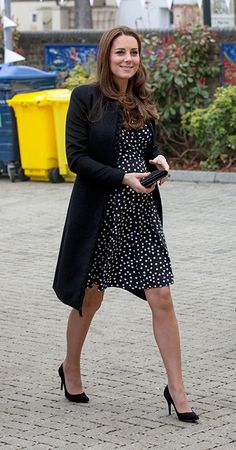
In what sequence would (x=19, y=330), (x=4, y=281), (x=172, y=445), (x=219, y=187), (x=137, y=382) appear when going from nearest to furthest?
1. (x=172, y=445)
2. (x=137, y=382)
3. (x=19, y=330)
4. (x=4, y=281)
5. (x=219, y=187)

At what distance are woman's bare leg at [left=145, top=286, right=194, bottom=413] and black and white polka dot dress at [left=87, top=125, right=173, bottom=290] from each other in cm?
12

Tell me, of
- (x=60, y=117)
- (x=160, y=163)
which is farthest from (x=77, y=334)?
(x=60, y=117)

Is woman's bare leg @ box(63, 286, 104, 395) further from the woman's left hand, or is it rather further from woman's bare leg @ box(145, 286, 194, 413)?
the woman's left hand

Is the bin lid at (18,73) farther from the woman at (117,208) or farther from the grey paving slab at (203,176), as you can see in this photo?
the woman at (117,208)

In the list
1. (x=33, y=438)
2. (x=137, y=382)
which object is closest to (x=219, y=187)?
(x=137, y=382)

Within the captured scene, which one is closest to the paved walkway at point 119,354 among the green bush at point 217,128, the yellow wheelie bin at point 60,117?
the green bush at point 217,128

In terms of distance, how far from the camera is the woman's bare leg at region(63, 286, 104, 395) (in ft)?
18.8

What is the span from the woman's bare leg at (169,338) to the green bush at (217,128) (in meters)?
8.22

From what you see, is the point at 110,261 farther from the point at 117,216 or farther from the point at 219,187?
the point at 219,187

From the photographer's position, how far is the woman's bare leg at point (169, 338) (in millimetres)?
5508

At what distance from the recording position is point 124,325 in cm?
764

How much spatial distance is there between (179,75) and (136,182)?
948 centimetres

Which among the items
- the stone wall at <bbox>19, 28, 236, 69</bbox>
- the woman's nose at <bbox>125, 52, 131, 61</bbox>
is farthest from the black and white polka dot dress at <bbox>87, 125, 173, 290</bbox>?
the stone wall at <bbox>19, 28, 236, 69</bbox>

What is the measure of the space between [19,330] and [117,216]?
88.2 inches
